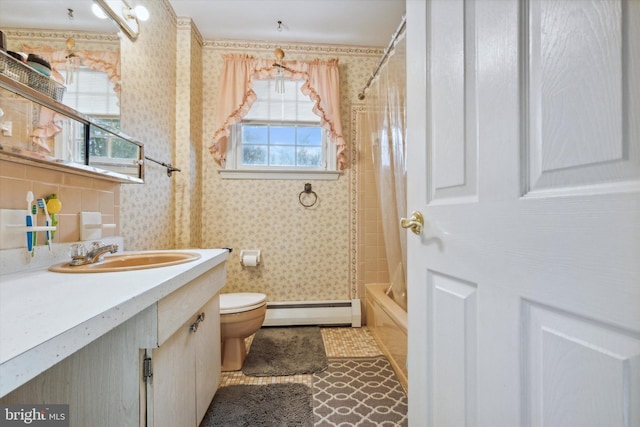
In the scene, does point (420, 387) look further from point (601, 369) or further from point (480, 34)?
point (480, 34)

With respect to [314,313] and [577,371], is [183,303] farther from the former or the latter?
[314,313]

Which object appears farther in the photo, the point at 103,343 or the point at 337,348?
the point at 337,348

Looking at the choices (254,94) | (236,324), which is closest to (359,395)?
(236,324)

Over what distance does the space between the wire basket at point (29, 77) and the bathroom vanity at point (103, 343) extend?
24.7 inches

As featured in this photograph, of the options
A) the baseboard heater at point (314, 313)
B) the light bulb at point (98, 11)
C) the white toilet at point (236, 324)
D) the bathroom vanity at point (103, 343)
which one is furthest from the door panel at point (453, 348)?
the light bulb at point (98, 11)

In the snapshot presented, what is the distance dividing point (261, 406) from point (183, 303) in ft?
2.61

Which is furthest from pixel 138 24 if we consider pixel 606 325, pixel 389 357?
pixel 389 357

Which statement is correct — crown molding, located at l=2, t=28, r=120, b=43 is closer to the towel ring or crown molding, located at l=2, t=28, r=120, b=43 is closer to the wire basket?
the wire basket

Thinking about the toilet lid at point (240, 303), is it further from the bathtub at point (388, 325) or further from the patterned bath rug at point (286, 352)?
the bathtub at point (388, 325)

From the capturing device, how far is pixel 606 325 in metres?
0.35

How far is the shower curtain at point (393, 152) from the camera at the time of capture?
62.7 inches

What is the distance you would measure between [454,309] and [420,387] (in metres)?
0.32

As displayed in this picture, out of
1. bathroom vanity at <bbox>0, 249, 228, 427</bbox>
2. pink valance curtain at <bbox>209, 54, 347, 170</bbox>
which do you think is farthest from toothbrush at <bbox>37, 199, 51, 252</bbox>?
pink valance curtain at <bbox>209, 54, 347, 170</bbox>

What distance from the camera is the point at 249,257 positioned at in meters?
2.16
